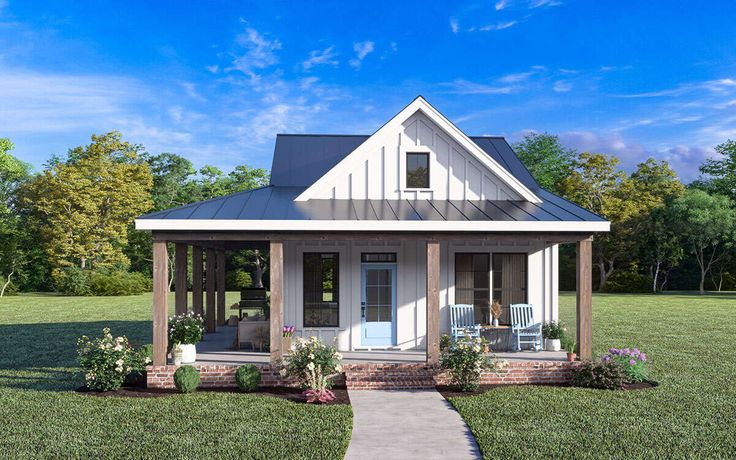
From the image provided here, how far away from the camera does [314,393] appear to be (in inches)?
491

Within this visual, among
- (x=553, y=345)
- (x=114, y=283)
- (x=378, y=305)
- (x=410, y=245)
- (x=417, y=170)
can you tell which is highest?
(x=417, y=170)

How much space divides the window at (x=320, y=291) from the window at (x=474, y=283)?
308cm

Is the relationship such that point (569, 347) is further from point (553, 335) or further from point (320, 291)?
point (320, 291)

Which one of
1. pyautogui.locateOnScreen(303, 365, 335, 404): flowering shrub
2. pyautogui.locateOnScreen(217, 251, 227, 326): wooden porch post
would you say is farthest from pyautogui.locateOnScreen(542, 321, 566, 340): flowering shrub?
pyautogui.locateOnScreen(217, 251, 227, 326): wooden porch post

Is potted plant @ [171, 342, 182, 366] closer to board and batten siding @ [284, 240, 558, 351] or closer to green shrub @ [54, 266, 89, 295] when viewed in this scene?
board and batten siding @ [284, 240, 558, 351]

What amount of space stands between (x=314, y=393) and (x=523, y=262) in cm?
721

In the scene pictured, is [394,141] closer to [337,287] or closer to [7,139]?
[337,287]

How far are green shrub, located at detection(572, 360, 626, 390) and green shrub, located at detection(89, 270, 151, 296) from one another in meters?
41.4

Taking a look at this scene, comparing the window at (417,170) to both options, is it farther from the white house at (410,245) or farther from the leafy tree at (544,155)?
the leafy tree at (544,155)

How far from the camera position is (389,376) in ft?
45.7

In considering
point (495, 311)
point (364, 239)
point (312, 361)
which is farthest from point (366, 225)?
point (495, 311)

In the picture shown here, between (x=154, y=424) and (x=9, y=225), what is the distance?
48.7m

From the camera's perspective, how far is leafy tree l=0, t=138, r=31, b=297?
50.2 m

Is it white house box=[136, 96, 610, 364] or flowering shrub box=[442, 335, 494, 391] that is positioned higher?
white house box=[136, 96, 610, 364]
